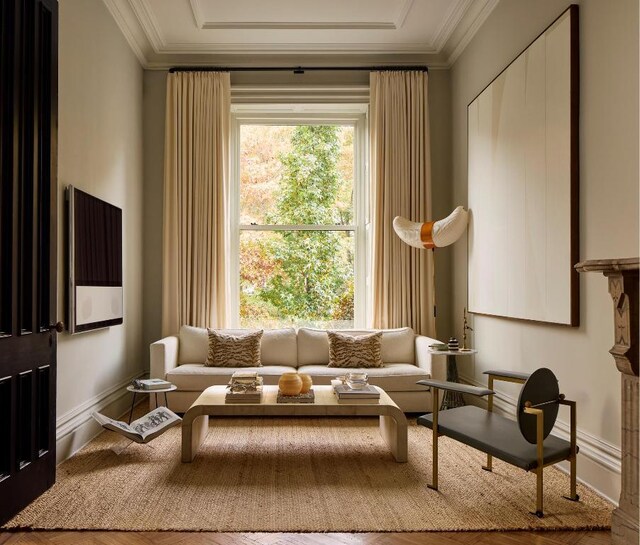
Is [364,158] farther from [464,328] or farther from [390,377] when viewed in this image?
[390,377]

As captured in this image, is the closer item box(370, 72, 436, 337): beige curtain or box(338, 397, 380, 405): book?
box(338, 397, 380, 405): book

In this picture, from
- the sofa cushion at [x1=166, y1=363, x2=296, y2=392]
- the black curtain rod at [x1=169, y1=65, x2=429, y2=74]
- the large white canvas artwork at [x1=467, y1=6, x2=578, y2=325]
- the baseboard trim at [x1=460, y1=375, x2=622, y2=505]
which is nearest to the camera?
the baseboard trim at [x1=460, y1=375, x2=622, y2=505]

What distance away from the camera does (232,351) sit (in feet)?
16.0

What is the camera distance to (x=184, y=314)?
546cm

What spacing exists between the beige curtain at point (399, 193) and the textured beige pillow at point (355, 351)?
59 cm

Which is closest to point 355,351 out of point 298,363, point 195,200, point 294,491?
point 298,363

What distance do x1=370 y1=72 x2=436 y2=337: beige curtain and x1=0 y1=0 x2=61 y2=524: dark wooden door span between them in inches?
126

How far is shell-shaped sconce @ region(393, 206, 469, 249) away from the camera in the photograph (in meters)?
4.87

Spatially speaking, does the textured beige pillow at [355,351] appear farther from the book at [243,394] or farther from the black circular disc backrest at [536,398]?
the black circular disc backrest at [536,398]

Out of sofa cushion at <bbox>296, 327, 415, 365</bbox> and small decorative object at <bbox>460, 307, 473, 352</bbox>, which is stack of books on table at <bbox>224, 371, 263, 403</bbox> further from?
small decorative object at <bbox>460, 307, 473, 352</bbox>

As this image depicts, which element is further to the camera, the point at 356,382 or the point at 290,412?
the point at 356,382

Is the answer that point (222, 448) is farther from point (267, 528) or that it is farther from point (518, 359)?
point (518, 359)

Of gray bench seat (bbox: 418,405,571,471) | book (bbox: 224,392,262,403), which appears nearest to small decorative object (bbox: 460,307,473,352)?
gray bench seat (bbox: 418,405,571,471)

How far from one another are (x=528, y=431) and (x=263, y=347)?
2989 mm
